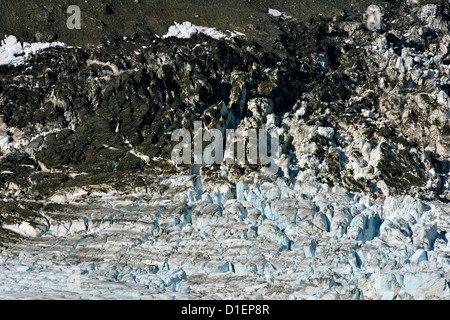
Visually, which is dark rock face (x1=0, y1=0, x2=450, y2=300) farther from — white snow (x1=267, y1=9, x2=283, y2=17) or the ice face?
white snow (x1=267, y1=9, x2=283, y2=17)

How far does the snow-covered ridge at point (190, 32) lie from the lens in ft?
477

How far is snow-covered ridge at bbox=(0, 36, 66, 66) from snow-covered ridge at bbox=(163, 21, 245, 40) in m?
21.3

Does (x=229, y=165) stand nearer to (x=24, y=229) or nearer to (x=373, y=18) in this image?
(x=24, y=229)

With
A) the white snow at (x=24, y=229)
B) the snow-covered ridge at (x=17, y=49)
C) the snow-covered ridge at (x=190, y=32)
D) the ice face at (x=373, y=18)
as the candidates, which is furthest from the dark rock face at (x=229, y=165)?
the snow-covered ridge at (x=190, y=32)

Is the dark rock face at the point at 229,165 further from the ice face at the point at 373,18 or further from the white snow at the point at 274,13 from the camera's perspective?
the white snow at the point at 274,13

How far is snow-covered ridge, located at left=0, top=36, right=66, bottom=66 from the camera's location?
14075 cm

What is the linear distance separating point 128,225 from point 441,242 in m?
41.6

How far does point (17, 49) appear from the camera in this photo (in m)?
143

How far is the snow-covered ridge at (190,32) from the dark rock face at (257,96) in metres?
2.49

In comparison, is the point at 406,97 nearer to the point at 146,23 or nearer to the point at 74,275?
the point at 146,23

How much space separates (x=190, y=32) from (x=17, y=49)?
33.1 meters

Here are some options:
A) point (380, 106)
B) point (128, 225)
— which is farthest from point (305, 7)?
point (128, 225)

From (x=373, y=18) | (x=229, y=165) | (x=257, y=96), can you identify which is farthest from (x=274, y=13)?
(x=229, y=165)

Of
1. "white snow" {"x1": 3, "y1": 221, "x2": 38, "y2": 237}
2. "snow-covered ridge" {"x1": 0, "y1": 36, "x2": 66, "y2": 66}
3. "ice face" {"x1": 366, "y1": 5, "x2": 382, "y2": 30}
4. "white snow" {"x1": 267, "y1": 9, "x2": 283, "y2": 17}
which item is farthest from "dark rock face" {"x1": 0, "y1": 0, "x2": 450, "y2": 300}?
"white snow" {"x1": 267, "y1": 9, "x2": 283, "y2": 17}
